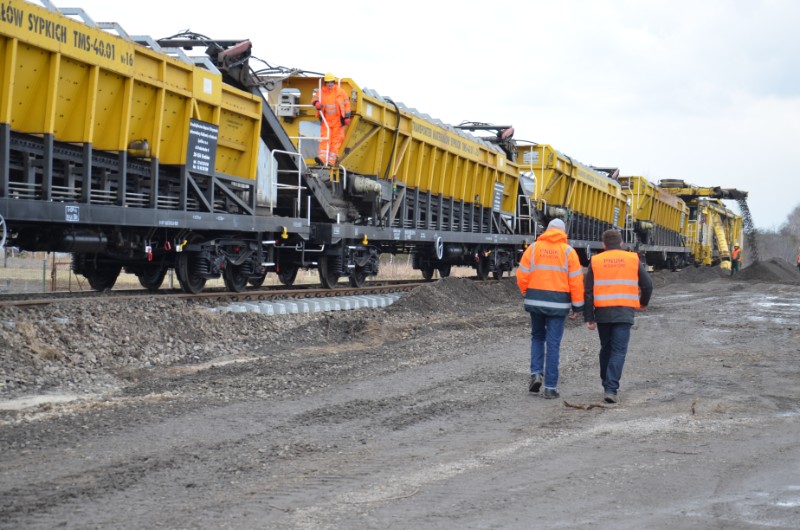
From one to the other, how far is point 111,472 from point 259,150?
10.5 metres

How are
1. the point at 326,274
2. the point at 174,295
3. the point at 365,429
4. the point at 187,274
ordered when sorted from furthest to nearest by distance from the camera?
the point at 326,274 < the point at 187,274 < the point at 174,295 < the point at 365,429

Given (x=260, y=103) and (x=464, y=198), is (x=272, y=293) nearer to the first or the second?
(x=260, y=103)

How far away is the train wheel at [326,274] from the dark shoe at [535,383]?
31.0 ft

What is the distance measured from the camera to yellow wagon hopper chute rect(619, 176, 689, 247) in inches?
1513

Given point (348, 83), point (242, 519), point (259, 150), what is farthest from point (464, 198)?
point (242, 519)

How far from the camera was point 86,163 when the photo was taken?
1112 cm

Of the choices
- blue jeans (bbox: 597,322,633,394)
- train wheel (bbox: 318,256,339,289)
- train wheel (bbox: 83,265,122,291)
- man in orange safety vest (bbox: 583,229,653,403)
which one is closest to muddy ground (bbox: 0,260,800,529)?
blue jeans (bbox: 597,322,633,394)

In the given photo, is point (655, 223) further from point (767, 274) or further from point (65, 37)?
point (65, 37)

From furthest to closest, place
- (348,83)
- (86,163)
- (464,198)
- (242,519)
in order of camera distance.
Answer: (464,198) < (348,83) < (86,163) < (242,519)

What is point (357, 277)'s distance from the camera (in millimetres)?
18562

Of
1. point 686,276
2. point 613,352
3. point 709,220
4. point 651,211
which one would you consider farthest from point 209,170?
point 709,220

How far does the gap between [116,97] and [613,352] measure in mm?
7082

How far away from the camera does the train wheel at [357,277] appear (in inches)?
723

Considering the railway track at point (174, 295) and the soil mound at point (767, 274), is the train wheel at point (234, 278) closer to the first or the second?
the railway track at point (174, 295)
